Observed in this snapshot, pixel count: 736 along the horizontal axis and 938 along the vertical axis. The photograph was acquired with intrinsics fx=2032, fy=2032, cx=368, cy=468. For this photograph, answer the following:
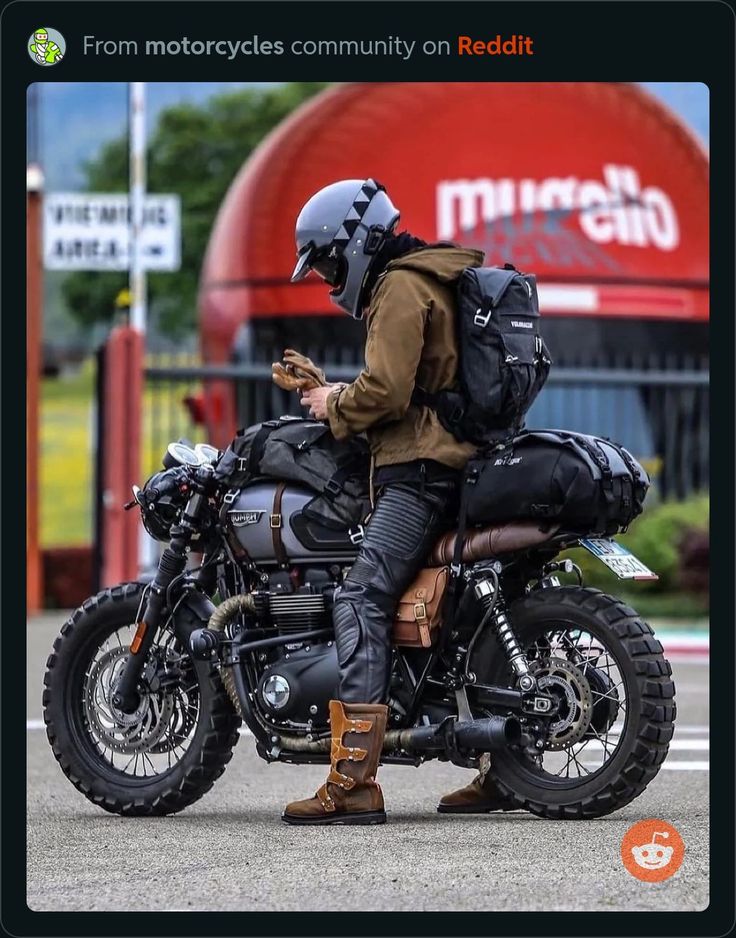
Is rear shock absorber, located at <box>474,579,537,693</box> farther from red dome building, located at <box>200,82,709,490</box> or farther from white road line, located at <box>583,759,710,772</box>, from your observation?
red dome building, located at <box>200,82,709,490</box>

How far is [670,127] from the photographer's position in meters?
15.5

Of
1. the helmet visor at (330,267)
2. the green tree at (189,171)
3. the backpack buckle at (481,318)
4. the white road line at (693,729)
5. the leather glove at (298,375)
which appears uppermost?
the green tree at (189,171)

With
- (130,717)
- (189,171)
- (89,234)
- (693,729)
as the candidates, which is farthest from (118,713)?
(189,171)

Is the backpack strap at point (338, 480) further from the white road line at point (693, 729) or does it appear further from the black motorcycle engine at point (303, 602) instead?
the white road line at point (693, 729)

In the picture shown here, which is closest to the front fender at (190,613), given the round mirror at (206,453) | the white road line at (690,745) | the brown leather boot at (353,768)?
the round mirror at (206,453)

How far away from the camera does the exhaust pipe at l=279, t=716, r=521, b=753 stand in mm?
5461

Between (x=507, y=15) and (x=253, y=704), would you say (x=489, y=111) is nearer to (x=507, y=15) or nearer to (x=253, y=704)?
(x=253, y=704)

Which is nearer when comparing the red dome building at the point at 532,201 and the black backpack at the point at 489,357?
the black backpack at the point at 489,357

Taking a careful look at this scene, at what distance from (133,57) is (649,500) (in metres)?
11.6

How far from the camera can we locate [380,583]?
18.4ft

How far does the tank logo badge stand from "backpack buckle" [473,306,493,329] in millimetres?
882

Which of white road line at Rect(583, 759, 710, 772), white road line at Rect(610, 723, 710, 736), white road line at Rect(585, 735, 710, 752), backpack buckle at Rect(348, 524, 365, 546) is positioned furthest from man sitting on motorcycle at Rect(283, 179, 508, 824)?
white road line at Rect(610, 723, 710, 736)

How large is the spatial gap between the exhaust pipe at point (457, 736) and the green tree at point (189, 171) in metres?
31.8

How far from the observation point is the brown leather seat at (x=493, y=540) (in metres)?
5.59
